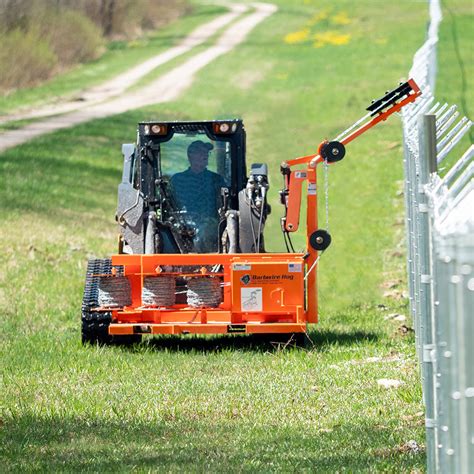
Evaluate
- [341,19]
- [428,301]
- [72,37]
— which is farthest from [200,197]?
[341,19]

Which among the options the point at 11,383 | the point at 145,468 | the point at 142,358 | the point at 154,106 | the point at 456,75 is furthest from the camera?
the point at 154,106

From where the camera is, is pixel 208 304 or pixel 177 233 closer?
pixel 208 304

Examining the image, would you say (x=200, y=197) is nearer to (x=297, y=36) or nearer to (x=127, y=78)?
(x=127, y=78)

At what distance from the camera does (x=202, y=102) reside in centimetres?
3869

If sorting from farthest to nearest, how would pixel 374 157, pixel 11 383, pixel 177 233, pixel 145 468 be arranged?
pixel 374 157 < pixel 177 233 < pixel 11 383 < pixel 145 468

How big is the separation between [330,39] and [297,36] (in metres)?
2.65

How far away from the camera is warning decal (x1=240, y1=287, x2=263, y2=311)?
506 inches

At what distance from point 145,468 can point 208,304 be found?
5.10 meters

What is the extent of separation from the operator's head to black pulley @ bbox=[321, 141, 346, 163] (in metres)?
1.73

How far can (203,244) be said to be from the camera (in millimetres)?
14195

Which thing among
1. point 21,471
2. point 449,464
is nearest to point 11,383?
point 21,471

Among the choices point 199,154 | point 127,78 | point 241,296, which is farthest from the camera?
point 127,78

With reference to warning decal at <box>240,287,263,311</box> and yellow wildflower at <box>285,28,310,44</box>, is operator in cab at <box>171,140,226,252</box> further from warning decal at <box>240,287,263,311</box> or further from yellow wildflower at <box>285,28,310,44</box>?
yellow wildflower at <box>285,28,310,44</box>

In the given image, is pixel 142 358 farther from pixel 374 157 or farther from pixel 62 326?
pixel 374 157
